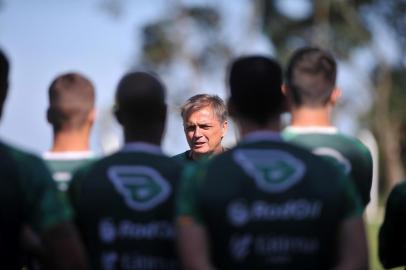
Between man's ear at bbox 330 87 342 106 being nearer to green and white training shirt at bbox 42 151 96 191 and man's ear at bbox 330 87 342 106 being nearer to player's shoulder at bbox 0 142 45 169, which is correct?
green and white training shirt at bbox 42 151 96 191

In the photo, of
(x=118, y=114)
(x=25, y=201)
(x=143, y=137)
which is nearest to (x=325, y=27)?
(x=118, y=114)

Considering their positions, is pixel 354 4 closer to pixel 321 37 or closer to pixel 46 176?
pixel 321 37

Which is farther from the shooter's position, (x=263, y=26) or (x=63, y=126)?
(x=263, y=26)

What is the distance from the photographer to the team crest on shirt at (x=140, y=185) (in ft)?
17.7

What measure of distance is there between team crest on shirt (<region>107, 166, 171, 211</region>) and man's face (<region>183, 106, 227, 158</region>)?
365cm

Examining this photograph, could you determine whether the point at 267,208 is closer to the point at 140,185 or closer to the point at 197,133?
the point at 140,185

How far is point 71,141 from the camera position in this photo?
6.05 m

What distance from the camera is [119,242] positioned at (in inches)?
212

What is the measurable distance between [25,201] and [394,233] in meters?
2.62

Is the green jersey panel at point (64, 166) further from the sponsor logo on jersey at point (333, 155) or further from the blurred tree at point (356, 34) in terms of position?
the blurred tree at point (356, 34)

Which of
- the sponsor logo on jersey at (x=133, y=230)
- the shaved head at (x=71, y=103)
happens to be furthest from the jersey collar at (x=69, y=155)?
the sponsor logo on jersey at (x=133, y=230)

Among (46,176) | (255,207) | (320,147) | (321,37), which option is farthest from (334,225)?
(321,37)

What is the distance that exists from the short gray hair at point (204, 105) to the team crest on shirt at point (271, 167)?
4.12 meters

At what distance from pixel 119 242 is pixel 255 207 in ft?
2.66
